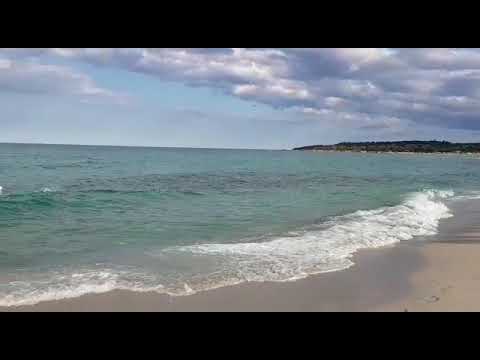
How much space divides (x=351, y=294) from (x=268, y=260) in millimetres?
2415

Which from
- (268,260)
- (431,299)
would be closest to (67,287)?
(268,260)

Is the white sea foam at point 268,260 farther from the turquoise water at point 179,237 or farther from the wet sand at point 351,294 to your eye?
the wet sand at point 351,294

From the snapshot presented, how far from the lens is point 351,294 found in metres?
7.46

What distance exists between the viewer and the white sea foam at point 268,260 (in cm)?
745

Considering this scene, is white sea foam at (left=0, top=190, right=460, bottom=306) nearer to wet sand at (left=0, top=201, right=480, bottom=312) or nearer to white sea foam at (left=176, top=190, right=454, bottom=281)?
white sea foam at (left=176, top=190, right=454, bottom=281)

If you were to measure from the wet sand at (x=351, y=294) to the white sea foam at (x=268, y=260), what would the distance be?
1.06 ft

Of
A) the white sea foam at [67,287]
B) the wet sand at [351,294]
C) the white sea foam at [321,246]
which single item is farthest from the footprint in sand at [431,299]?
the white sea foam at [67,287]

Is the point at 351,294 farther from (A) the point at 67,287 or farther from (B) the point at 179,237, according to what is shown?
(B) the point at 179,237

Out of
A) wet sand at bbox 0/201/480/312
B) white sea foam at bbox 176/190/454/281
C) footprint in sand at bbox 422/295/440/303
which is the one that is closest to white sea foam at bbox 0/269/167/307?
wet sand at bbox 0/201/480/312

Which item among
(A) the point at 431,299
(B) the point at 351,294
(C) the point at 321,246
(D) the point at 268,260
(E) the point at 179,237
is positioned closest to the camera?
(A) the point at 431,299

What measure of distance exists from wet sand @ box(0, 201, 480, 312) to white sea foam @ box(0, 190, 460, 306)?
323mm
